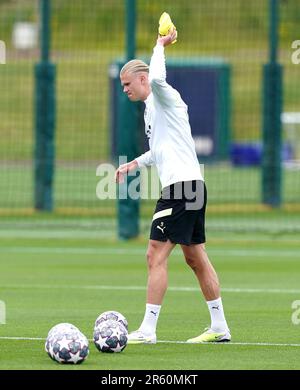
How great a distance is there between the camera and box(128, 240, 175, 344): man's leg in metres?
11.7

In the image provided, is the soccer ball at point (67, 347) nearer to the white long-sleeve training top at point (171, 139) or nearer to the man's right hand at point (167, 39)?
the white long-sleeve training top at point (171, 139)

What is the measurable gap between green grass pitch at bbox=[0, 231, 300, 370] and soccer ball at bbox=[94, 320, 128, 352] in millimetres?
95

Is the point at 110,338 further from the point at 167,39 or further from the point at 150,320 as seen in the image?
the point at 167,39

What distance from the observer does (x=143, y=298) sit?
49.5 feet

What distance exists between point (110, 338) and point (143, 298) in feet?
13.5

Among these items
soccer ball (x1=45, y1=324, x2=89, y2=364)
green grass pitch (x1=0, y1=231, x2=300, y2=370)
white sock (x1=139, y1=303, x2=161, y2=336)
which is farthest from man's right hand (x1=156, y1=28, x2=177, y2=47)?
soccer ball (x1=45, y1=324, x2=89, y2=364)

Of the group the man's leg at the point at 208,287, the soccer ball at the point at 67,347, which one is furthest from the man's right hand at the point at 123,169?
the soccer ball at the point at 67,347

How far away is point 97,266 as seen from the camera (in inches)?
726

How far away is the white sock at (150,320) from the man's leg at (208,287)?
351mm

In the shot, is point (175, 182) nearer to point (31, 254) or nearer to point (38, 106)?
point (31, 254)

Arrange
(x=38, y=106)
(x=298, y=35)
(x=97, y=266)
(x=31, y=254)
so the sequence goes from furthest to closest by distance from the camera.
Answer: (x=298, y=35)
(x=38, y=106)
(x=31, y=254)
(x=97, y=266)
